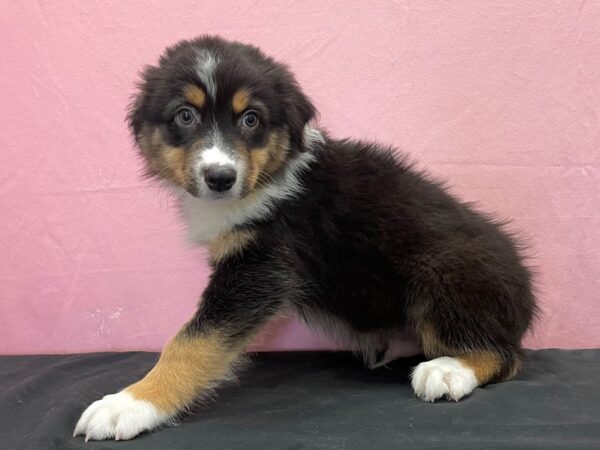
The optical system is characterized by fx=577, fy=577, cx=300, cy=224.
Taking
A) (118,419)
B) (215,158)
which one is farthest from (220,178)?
(118,419)

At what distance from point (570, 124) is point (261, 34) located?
1.97 m

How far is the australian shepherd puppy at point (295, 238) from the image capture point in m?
2.45

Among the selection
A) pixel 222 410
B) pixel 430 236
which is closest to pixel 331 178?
pixel 430 236

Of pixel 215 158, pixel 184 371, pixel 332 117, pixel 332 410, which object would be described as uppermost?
pixel 215 158

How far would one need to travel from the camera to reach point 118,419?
217cm

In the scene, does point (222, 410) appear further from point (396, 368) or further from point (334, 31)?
point (334, 31)

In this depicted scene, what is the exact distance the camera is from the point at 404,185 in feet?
9.37

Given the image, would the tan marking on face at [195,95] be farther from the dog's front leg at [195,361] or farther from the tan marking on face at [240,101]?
the dog's front leg at [195,361]

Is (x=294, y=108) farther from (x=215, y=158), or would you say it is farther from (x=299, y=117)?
(x=215, y=158)

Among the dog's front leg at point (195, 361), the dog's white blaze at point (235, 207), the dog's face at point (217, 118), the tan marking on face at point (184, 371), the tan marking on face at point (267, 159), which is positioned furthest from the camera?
the dog's white blaze at point (235, 207)

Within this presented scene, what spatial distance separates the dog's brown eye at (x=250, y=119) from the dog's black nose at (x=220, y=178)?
0.97ft

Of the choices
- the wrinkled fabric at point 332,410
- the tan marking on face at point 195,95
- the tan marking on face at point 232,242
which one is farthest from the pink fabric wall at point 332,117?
the tan marking on face at point 195,95

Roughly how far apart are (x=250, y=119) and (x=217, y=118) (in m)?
0.16

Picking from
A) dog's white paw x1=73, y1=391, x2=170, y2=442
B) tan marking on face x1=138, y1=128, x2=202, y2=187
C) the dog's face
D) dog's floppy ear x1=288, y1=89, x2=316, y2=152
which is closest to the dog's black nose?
the dog's face
